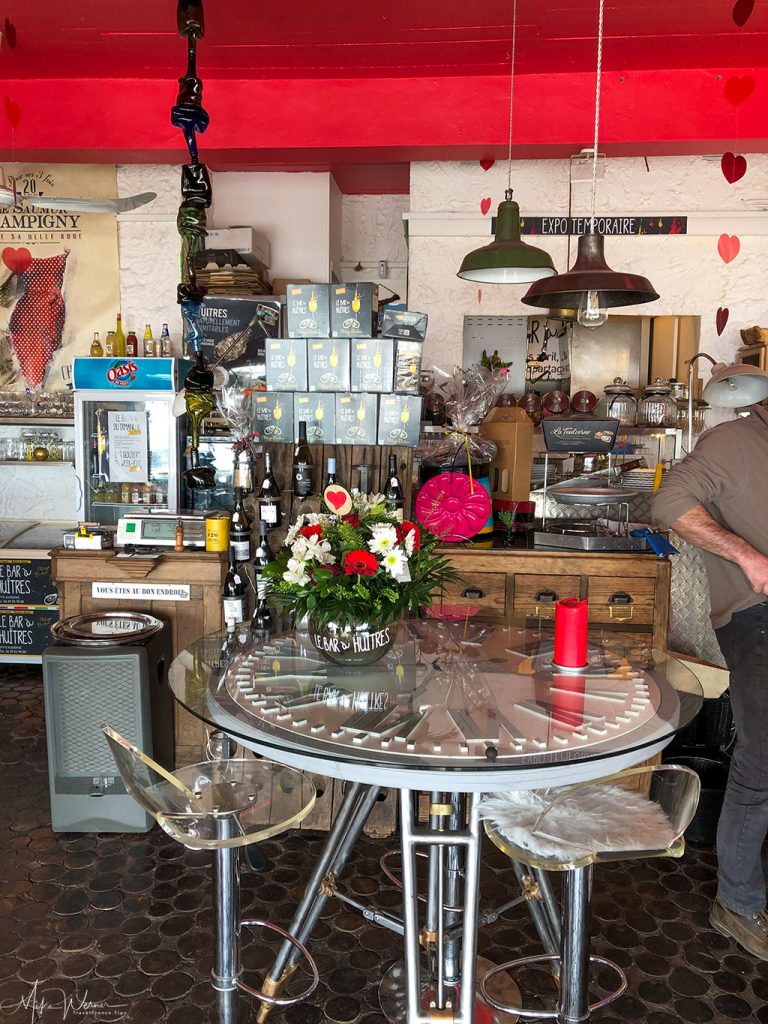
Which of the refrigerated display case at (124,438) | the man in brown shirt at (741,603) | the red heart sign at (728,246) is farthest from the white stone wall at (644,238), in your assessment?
the man in brown shirt at (741,603)

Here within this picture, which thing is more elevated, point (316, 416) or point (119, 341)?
point (119, 341)

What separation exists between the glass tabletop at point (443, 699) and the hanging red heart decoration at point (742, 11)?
3.28 m

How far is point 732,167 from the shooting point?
16.8 ft

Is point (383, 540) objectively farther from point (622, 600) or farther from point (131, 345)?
point (131, 345)

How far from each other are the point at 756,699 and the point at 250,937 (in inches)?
75.1

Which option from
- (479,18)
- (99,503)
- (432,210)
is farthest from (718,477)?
(99,503)

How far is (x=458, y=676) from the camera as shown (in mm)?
2238

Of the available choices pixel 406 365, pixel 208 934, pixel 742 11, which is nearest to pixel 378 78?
pixel 742 11

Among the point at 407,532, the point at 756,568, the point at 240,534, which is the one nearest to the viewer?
the point at 407,532

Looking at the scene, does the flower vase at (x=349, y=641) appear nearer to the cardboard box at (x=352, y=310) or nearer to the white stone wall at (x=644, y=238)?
the cardboard box at (x=352, y=310)

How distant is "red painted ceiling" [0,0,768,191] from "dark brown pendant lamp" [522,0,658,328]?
1.95 meters

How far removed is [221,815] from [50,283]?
518 centimetres

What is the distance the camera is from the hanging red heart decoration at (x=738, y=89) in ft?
15.3

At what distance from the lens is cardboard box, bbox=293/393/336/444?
360cm
